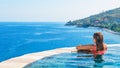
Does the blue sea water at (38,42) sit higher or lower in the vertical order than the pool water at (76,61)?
lower

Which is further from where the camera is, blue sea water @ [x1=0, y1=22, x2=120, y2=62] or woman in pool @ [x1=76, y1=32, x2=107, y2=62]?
blue sea water @ [x1=0, y1=22, x2=120, y2=62]

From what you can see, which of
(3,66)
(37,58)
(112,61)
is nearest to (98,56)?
(112,61)

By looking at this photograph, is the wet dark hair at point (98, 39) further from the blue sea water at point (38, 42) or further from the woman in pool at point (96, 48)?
the blue sea water at point (38, 42)

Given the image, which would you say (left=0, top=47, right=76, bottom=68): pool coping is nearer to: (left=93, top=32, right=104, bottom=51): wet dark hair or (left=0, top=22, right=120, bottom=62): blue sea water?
(left=93, top=32, right=104, bottom=51): wet dark hair

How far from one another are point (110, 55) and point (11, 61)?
11834 millimetres

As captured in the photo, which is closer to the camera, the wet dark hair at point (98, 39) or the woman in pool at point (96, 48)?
the woman in pool at point (96, 48)

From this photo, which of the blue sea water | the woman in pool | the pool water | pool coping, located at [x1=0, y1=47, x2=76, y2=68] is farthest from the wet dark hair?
the blue sea water

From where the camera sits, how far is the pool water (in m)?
27.7

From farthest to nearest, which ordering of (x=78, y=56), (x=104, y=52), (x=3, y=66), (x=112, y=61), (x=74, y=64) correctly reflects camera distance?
(x=104, y=52), (x=78, y=56), (x=112, y=61), (x=74, y=64), (x=3, y=66)

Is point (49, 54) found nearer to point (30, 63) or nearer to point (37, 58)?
point (37, 58)

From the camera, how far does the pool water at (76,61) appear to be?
27719 mm

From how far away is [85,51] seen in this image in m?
34.4

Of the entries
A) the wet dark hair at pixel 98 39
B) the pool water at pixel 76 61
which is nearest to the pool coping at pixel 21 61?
the pool water at pixel 76 61

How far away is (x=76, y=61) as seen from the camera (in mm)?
30109
